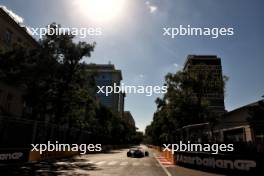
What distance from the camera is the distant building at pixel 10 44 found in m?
34.2

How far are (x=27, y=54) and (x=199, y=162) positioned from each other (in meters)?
23.5

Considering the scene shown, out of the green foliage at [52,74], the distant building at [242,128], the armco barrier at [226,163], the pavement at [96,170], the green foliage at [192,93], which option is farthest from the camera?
the green foliage at [192,93]

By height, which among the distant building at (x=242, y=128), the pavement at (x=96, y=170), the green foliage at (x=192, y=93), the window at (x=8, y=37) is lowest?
the pavement at (x=96, y=170)

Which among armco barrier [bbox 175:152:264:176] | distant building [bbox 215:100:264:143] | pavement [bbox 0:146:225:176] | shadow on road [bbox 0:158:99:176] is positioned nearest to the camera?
armco barrier [bbox 175:152:264:176]

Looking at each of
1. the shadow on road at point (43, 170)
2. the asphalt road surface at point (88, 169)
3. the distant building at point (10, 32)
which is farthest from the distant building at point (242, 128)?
the distant building at point (10, 32)

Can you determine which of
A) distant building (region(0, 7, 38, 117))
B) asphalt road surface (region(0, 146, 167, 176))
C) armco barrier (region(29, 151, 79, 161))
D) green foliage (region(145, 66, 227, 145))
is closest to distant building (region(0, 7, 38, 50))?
distant building (region(0, 7, 38, 117))

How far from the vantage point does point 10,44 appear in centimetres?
3625

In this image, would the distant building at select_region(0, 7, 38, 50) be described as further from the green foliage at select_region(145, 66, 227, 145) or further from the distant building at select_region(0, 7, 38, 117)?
the green foliage at select_region(145, 66, 227, 145)

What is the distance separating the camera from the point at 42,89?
1366 inches

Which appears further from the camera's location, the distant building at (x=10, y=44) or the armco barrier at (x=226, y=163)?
the distant building at (x=10, y=44)

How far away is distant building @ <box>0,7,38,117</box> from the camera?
1346 inches

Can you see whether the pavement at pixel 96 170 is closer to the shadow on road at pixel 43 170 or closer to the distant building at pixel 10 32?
the shadow on road at pixel 43 170

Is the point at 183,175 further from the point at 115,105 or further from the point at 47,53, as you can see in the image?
the point at 115,105

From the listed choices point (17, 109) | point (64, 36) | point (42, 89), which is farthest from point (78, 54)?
point (17, 109)
